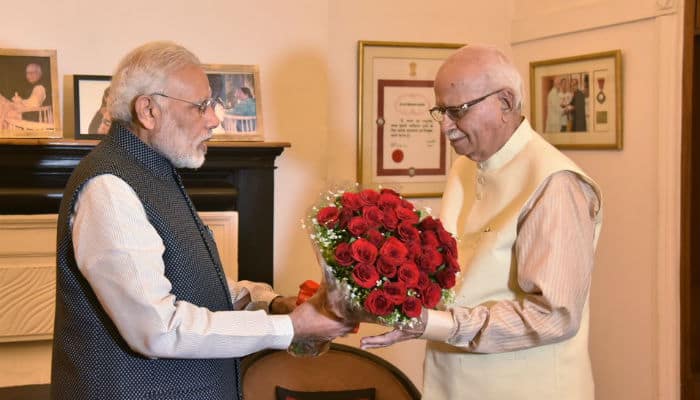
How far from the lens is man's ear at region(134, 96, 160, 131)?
6.03 ft

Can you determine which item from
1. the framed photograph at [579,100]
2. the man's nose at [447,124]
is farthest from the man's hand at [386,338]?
the framed photograph at [579,100]

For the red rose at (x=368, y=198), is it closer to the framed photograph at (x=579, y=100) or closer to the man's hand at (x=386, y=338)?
the man's hand at (x=386, y=338)

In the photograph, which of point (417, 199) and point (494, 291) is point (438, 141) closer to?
point (417, 199)

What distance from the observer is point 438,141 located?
12.8 ft

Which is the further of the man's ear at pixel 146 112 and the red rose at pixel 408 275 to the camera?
the man's ear at pixel 146 112

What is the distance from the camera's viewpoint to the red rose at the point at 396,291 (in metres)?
1.65

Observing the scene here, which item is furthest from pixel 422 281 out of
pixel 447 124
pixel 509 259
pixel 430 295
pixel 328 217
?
pixel 447 124

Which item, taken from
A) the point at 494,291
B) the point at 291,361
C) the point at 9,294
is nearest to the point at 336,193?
the point at 494,291

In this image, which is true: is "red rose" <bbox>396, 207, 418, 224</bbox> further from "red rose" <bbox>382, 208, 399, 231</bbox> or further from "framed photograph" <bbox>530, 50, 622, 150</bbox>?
"framed photograph" <bbox>530, 50, 622, 150</bbox>

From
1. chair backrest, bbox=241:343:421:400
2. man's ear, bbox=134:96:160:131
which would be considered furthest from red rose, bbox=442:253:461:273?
chair backrest, bbox=241:343:421:400

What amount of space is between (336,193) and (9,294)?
198cm

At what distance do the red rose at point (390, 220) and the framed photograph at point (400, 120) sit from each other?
81.5 inches

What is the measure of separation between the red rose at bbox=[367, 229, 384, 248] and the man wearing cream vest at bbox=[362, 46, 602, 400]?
0.30m

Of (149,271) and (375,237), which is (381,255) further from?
(149,271)
